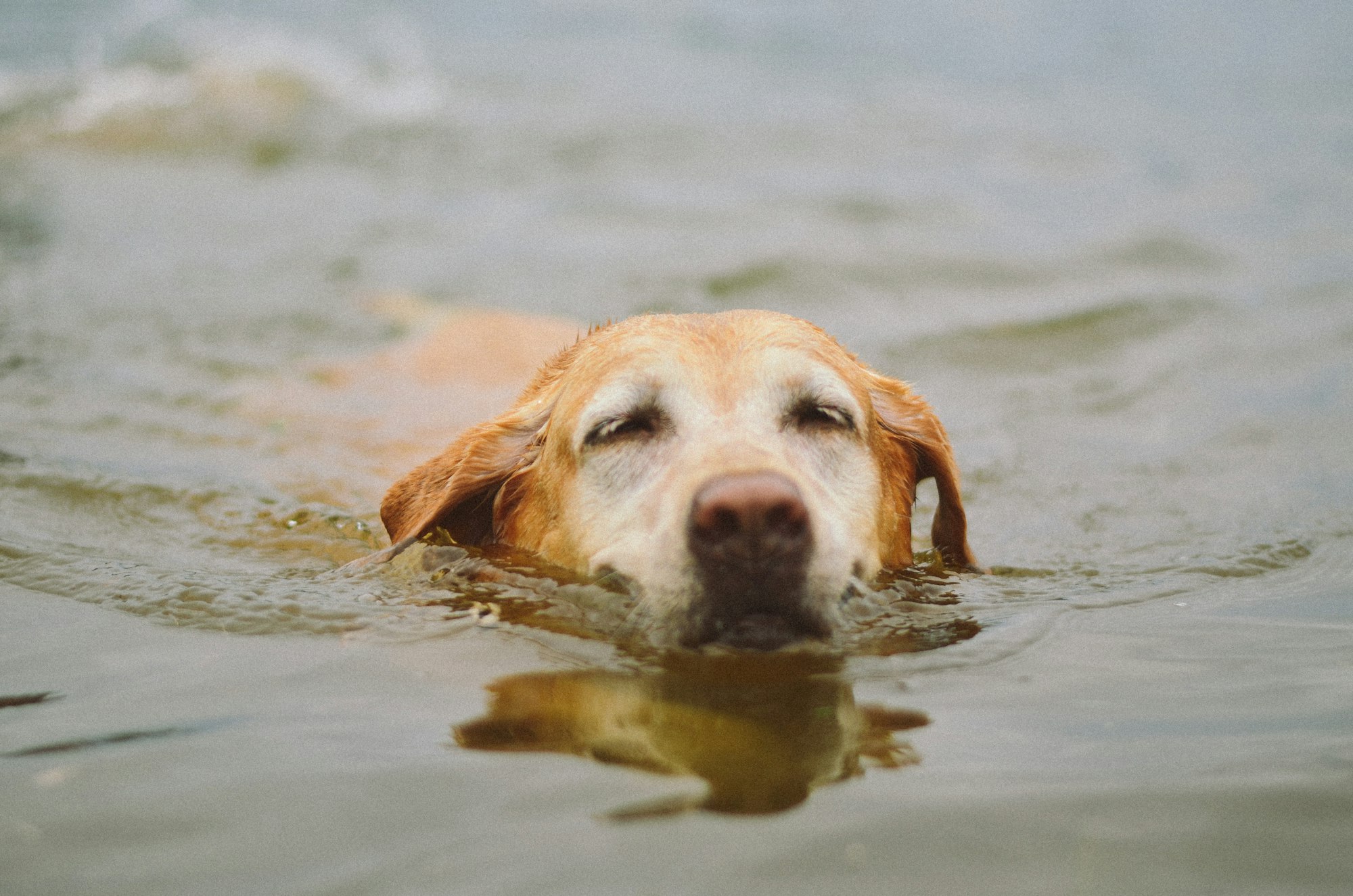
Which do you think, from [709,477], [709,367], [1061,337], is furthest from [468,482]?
[1061,337]

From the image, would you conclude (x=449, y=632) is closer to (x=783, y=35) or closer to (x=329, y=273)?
(x=329, y=273)

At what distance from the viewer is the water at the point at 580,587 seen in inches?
92.8

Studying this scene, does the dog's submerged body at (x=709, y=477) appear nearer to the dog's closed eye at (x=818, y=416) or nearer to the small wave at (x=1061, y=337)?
the dog's closed eye at (x=818, y=416)


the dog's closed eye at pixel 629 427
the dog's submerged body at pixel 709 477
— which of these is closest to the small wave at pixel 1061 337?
the dog's submerged body at pixel 709 477

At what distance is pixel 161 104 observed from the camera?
13.3 m

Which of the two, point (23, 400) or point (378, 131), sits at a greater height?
point (378, 131)

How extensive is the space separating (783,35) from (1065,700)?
17.9 metres

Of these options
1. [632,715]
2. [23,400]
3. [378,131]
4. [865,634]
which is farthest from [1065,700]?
[378,131]

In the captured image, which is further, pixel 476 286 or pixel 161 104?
pixel 161 104

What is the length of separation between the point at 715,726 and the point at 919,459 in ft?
6.66

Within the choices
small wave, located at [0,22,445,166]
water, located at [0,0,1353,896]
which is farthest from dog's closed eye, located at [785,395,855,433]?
small wave, located at [0,22,445,166]

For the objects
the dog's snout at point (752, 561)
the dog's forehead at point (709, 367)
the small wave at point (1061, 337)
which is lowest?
the dog's snout at point (752, 561)

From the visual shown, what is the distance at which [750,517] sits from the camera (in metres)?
2.98

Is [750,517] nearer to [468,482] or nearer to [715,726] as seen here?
[715,726]
